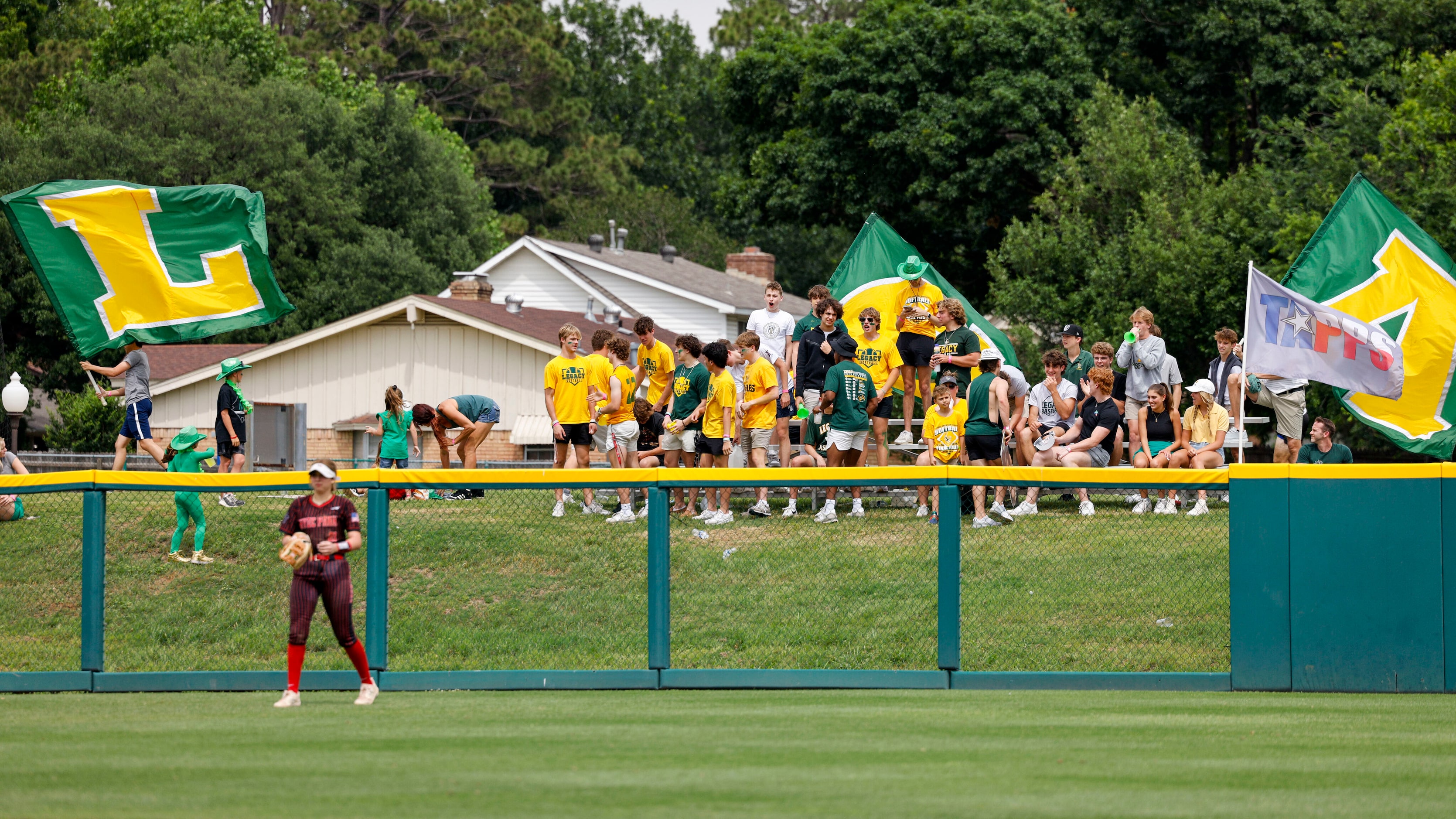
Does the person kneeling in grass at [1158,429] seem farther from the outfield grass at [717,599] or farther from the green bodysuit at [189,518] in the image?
the green bodysuit at [189,518]

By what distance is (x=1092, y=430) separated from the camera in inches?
595

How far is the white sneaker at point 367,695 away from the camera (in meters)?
9.49

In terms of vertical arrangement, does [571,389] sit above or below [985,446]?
above

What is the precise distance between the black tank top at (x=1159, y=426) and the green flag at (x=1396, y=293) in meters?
1.72

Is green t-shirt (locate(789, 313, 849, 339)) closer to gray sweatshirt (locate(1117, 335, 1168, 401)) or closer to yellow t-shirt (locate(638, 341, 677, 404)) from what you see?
yellow t-shirt (locate(638, 341, 677, 404))

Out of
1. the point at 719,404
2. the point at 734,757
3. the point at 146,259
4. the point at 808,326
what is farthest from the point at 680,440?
the point at 734,757

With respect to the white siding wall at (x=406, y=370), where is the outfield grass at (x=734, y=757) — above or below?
below

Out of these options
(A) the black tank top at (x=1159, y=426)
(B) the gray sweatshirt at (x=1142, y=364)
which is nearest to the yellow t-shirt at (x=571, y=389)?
(B) the gray sweatshirt at (x=1142, y=364)

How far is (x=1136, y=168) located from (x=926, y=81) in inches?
343

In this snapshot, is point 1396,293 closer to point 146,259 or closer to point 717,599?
point 717,599

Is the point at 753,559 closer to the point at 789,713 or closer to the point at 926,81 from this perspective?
the point at 789,713

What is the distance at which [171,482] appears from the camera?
11.1 meters

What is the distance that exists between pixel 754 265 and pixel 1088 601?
133 ft

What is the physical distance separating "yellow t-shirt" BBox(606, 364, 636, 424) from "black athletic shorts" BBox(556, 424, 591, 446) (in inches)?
9.1
